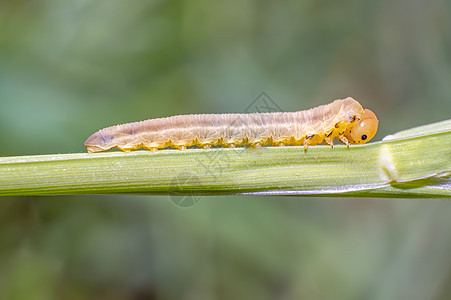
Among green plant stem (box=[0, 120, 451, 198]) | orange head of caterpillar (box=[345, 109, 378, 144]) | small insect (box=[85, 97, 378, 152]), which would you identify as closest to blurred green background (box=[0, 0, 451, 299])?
small insect (box=[85, 97, 378, 152])

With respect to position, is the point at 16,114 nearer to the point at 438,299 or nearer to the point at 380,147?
the point at 380,147

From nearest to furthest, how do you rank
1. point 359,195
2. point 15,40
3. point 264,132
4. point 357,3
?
point 359,195 < point 264,132 < point 15,40 < point 357,3

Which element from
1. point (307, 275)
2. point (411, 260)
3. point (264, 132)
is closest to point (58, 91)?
point (264, 132)

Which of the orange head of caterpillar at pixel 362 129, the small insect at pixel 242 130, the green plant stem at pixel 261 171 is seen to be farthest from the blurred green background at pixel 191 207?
the green plant stem at pixel 261 171

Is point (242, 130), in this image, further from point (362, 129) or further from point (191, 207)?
point (191, 207)

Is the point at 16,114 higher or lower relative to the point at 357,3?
lower

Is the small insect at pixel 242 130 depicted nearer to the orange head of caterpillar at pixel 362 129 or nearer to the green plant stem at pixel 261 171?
the orange head of caterpillar at pixel 362 129
